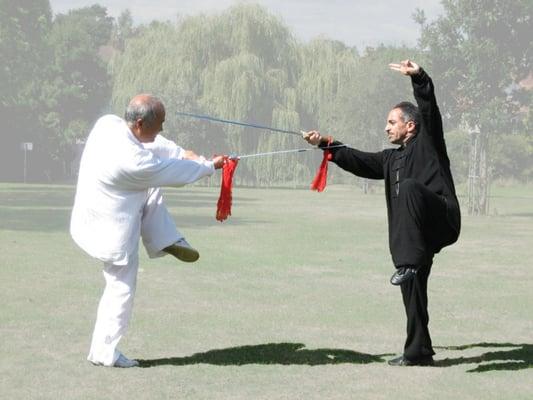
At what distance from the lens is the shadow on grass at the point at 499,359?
8445mm

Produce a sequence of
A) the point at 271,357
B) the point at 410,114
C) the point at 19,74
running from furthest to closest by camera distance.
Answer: the point at 19,74 → the point at 271,357 → the point at 410,114

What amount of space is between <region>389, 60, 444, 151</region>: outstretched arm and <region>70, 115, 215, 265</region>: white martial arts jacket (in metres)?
1.56

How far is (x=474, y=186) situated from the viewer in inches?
1416

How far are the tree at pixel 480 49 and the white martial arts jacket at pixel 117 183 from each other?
38.7 metres

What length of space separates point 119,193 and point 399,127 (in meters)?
2.10

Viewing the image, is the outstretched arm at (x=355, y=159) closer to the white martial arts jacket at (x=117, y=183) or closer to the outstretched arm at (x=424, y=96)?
the outstretched arm at (x=424, y=96)

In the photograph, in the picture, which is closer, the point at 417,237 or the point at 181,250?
the point at 417,237

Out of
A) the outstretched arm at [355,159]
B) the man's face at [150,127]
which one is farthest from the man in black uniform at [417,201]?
the man's face at [150,127]

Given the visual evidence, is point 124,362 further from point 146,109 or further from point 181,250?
point 146,109

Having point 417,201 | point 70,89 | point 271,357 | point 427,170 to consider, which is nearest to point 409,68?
point 427,170

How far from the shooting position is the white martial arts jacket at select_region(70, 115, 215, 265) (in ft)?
26.1

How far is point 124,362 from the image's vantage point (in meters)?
8.18

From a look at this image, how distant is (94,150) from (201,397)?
6.74ft

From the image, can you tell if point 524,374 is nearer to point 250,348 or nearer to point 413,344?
point 413,344
